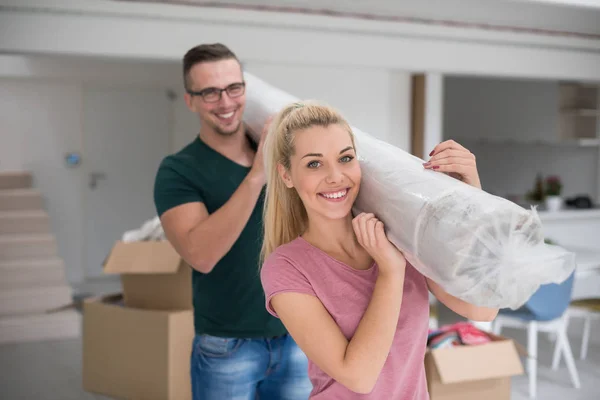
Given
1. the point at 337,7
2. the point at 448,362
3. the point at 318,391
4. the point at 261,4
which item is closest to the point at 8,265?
the point at 261,4

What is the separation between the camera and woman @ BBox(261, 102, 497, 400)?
4.21ft

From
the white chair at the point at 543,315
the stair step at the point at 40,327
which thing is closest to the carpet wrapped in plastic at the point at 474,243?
the white chair at the point at 543,315

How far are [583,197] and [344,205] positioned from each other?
254 inches

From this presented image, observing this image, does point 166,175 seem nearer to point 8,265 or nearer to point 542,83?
point 8,265

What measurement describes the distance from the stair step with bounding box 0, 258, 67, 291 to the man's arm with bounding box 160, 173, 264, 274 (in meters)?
4.58

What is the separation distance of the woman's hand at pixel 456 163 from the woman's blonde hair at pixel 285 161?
0.19 meters

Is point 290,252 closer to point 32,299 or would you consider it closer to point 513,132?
point 32,299

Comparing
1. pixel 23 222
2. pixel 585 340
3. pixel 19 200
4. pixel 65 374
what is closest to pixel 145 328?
pixel 65 374

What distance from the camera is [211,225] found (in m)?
1.89

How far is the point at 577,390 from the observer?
4395mm

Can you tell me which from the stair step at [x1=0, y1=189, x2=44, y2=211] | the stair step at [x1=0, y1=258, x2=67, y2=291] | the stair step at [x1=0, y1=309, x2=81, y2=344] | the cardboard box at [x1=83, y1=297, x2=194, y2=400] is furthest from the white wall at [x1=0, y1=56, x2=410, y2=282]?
the cardboard box at [x1=83, y1=297, x2=194, y2=400]

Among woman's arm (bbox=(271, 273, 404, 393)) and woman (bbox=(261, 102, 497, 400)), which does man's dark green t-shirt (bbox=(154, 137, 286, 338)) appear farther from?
woman's arm (bbox=(271, 273, 404, 393))

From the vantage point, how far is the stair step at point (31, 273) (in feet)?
19.7

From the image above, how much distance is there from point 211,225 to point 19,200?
571 cm
